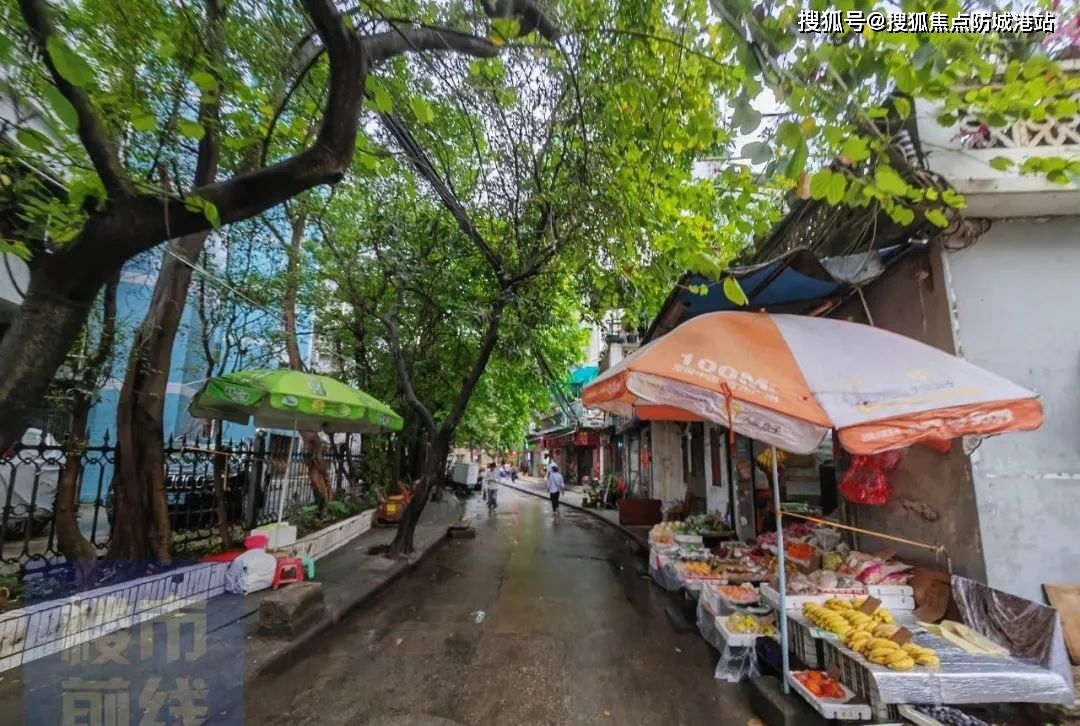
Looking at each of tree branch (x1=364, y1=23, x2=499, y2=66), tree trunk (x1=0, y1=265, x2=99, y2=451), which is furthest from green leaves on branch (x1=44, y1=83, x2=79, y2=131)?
tree branch (x1=364, y1=23, x2=499, y2=66)

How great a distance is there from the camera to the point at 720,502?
10.1 meters

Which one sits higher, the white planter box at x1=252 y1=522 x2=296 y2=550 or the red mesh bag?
the red mesh bag

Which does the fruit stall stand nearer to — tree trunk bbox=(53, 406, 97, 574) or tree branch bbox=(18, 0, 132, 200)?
tree branch bbox=(18, 0, 132, 200)

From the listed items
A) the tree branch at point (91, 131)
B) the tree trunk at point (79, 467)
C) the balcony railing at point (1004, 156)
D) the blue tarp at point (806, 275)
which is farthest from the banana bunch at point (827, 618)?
the tree trunk at point (79, 467)

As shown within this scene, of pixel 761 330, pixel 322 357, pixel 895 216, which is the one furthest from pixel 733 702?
pixel 322 357

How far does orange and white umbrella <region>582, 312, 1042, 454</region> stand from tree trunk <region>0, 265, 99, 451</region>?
3601mm

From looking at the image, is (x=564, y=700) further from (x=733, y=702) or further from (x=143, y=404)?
(x=143, y=404)

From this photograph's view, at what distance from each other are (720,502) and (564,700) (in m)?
7.03

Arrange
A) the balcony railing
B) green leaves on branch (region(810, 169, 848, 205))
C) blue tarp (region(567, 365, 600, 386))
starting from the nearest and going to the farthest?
green leaves on branch (region(810, 169, 848, 205)), the balcony railing, blue tarp (region(567, 365, 600, 386))

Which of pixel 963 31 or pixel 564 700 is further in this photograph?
pixel 564 700

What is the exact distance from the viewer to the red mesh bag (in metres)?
4.93

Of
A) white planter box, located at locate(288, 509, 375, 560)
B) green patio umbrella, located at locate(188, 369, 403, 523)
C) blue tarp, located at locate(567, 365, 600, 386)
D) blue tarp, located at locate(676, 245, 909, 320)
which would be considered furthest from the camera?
blue tarp, located at locate(567, 365, 600, 386)

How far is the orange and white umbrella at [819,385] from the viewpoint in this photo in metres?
3.22

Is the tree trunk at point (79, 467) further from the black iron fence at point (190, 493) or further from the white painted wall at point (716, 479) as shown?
the white painted wall at point (716, 479)
